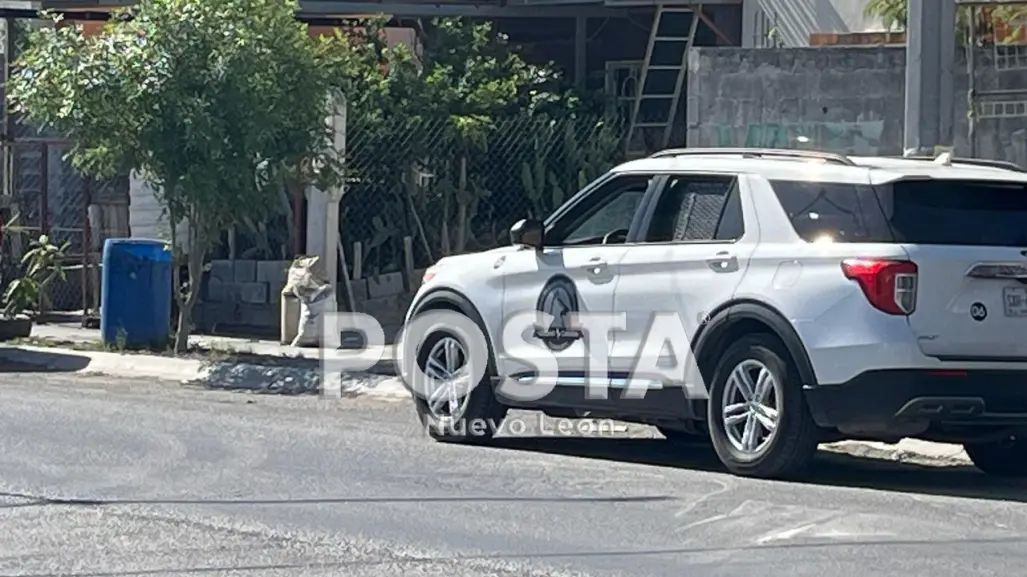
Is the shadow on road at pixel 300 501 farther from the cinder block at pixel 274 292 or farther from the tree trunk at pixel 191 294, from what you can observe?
the cinder block at pixel 274 292

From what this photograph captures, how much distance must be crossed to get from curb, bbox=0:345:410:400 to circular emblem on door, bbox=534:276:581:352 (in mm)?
3663

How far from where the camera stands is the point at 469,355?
38.8ft

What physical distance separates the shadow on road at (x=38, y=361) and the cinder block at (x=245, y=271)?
8.56 feet

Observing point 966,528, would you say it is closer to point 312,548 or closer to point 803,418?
point 803,418

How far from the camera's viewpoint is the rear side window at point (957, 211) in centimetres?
982

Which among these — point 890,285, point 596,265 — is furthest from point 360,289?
point 890,285

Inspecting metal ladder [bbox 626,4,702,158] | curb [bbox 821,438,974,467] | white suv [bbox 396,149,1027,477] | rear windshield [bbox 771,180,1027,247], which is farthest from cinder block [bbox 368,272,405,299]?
rear windshield [bbox 771,180,1027,247]

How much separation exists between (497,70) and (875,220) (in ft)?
42.8

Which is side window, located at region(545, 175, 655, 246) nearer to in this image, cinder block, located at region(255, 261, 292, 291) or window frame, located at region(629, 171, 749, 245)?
window frame, located at region(629, 171, 749, 245)

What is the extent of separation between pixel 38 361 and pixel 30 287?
1649mm

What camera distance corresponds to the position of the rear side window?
32.2 feet

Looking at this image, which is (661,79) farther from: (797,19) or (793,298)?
(793,298)

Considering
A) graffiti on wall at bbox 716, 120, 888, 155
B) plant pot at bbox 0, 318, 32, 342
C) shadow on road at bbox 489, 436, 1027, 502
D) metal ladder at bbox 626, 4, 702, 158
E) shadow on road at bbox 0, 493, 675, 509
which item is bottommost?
shadow on road at bbox 489, 436, 1027, 502

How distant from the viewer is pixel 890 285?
959 cm
